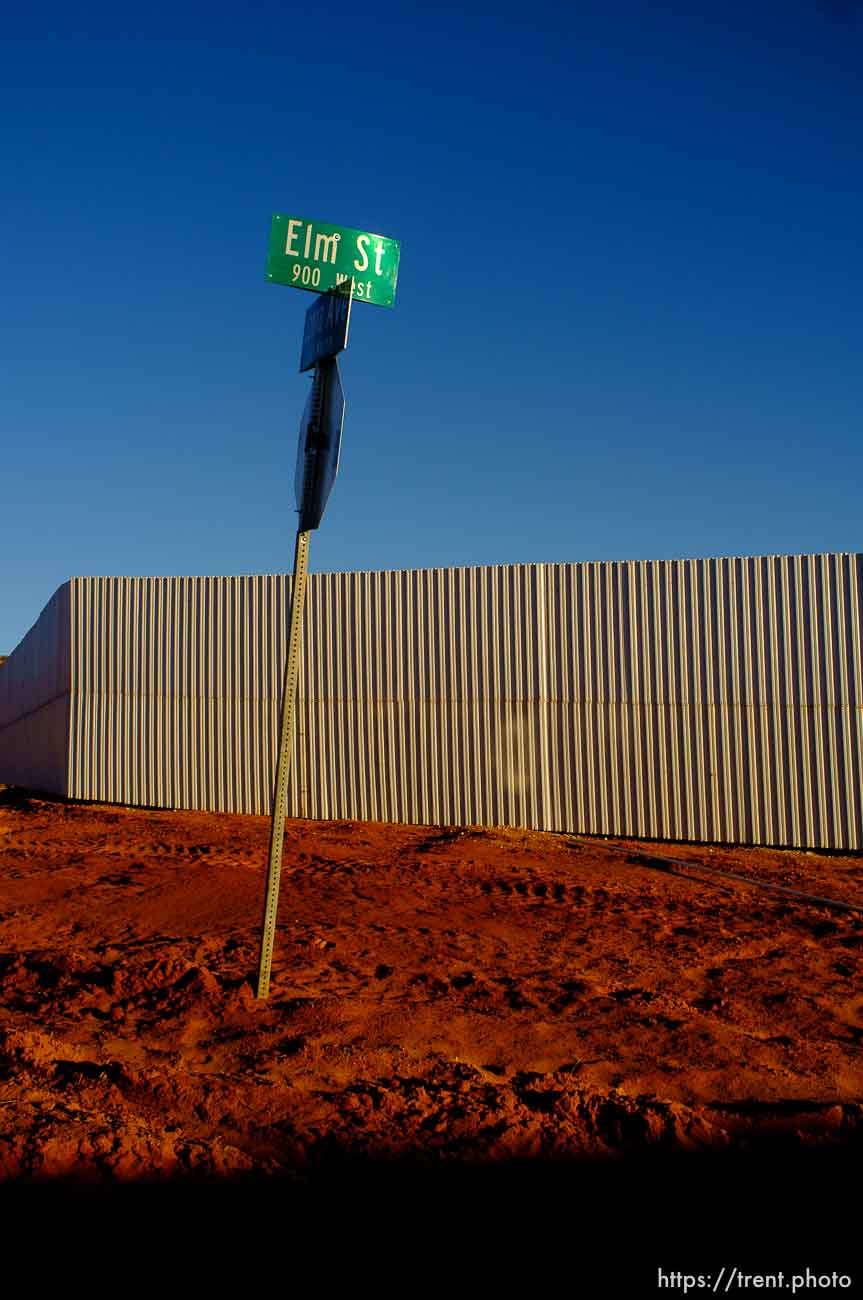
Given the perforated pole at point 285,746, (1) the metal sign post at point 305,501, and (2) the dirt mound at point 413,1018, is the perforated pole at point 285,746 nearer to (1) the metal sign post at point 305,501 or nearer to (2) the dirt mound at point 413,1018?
(1) the metal sign post at point 305,501

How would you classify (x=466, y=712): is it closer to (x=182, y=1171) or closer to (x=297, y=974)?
(x=297, y=974)

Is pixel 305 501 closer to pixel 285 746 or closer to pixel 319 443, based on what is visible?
pixel 319 443

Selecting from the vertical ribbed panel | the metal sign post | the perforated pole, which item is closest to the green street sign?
the metal sign post

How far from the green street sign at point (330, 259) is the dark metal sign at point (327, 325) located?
5cm

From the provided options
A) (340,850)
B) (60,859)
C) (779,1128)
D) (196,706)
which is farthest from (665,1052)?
(196,706)

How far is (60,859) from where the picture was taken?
1045 cm

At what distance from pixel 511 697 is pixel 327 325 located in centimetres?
883

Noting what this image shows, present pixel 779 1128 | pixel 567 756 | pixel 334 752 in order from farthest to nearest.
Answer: pixel 334 752 < pixel 567 756 < pixel 779 1128

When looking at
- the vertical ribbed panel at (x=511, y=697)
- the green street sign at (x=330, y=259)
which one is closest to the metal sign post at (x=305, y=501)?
the green street sign at (x=330, y=259)

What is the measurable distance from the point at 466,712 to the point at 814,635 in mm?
4303

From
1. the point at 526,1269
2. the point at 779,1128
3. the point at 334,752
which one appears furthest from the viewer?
the point at 334,752

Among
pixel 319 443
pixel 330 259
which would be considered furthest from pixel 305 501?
pixel 330 259

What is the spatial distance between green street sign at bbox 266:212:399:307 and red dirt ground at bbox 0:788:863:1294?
11.4 ft

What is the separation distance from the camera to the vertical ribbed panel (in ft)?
41.0
